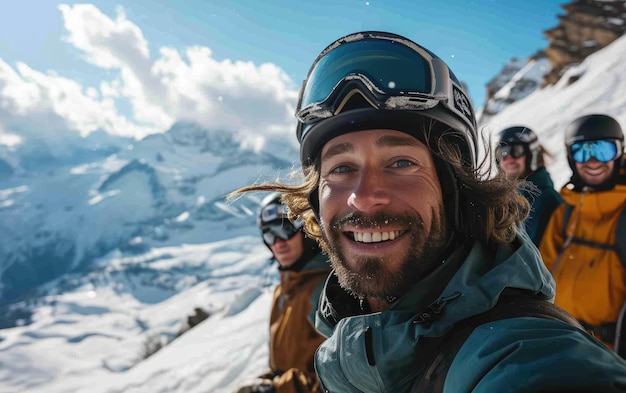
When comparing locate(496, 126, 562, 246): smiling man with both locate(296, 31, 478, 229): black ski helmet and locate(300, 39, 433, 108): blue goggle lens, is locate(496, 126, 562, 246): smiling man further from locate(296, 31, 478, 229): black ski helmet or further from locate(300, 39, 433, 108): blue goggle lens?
locate(300, 39, 433, 108): blue goggle lens

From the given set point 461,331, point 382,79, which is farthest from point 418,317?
point 382,79

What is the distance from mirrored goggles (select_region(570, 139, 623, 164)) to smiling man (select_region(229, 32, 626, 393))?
12.3 feet

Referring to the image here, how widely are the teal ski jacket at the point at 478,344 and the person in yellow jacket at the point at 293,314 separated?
2.19 metres

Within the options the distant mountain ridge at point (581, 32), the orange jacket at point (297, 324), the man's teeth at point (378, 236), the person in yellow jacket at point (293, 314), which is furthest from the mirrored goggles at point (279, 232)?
the distant mountain ridge at point (581, 32)

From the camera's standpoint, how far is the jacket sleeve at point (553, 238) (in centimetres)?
508

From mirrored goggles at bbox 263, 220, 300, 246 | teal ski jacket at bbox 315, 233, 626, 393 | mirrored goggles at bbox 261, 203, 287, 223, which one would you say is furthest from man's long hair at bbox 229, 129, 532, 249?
mirrored goggles at bbox 261, 203, 287, 223

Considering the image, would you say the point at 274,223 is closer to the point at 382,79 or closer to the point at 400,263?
the point at 382,79

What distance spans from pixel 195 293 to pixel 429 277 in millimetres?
179907

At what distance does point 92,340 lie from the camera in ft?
493

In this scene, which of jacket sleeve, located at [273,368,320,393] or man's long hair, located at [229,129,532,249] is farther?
jacket sleeve, located at [273,368,320,393]

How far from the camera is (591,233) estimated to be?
4836 mm

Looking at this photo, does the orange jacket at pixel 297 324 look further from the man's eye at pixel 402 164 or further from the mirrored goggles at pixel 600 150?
the mirrored goggles at pixel 600 150

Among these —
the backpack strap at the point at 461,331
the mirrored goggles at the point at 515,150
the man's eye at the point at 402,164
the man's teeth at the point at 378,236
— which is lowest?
the backpack strap at the point at 461,331

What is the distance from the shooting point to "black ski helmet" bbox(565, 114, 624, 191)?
5.04m
